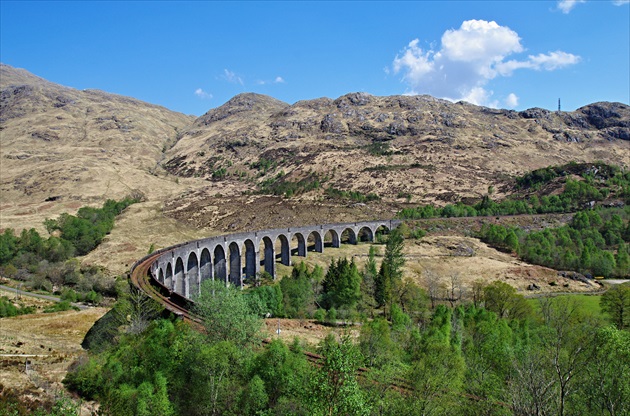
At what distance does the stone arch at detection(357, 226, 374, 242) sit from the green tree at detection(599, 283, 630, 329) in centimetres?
5853

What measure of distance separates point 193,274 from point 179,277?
479 cm

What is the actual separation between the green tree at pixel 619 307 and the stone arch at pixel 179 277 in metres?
50.6

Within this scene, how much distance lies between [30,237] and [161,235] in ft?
82.5

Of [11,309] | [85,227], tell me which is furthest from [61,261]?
[11,309]

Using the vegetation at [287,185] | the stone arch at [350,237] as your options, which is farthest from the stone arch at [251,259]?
the vegetation at [287,185]

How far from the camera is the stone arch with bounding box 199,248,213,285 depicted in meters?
65.3

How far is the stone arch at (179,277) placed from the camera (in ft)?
189

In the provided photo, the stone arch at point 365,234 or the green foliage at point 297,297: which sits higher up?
the stone arch at point 365,234

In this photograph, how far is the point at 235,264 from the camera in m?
72.6

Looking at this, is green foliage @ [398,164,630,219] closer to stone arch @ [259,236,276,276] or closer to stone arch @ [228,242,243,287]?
stone arch @ [259,236,276,276]

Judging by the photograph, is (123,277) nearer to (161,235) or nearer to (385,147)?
(161,235)

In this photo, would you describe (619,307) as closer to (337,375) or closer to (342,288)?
(342,288)

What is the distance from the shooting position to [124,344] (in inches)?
1228

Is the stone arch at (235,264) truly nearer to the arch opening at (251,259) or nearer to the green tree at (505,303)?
the arch opening at (251,259)
